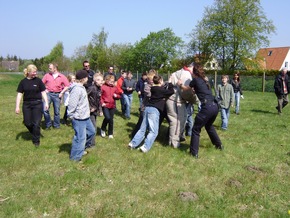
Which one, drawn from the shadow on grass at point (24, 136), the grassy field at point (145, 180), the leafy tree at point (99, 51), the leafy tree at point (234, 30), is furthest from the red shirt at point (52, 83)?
the leafy tree at point (99, 51)

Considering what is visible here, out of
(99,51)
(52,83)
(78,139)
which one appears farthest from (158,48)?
(78,139)

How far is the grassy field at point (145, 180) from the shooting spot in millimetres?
4344

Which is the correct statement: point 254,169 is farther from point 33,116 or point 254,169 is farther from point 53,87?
point 53,87

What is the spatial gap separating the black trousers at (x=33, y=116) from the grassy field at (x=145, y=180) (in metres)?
0.38

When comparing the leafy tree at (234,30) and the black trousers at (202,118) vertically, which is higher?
the leafy tree at (234,30)

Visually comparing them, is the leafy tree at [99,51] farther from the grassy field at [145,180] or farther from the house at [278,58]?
the grassy field at [145,180]

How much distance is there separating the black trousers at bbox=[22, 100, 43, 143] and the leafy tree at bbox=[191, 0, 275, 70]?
124ft

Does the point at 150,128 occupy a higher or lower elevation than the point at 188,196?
higher

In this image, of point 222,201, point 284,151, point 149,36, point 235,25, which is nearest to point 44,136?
point 222,201

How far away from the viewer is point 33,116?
7.36 meters

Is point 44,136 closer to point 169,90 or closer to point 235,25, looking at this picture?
point 169,90

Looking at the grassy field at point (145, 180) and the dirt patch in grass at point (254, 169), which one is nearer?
the grassy field at point (145, 180)

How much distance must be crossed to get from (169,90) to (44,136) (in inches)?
149

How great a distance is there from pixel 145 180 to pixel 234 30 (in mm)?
39336
